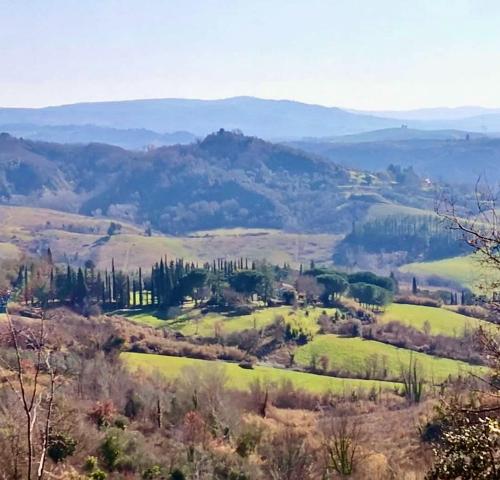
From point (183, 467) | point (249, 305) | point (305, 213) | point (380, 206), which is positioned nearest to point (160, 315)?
point (249, 305)

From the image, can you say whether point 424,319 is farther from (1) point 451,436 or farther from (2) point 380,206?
(2) point 380,206

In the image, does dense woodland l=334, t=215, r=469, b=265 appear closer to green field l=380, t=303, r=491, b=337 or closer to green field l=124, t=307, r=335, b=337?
green field l=380, t=303, r=491, b=337

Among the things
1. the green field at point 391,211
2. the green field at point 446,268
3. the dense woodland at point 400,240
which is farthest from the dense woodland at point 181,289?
the green field at point 391,211

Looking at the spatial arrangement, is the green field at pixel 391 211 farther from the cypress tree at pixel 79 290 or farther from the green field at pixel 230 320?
the cypress tree at pixel 79 290

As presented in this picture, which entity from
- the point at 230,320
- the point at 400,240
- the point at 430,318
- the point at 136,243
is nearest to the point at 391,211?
the point at 400,240

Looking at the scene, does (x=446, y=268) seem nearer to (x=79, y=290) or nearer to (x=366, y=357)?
(x=79, y=290)

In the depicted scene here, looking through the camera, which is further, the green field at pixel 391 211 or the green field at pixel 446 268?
the green field at pixel 391 211
